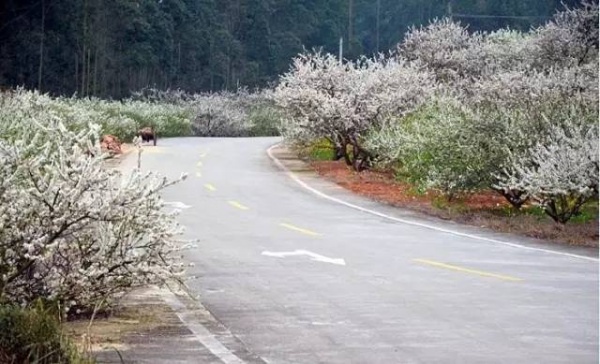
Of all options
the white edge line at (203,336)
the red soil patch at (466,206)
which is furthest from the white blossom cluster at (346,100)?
the white edge line at (203,336)

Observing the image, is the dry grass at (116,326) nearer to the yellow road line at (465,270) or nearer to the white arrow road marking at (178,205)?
the yellow road line at (465,270)

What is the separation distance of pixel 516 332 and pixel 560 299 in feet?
7.34

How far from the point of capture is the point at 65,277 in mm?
9695

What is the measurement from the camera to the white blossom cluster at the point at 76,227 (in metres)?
9.30

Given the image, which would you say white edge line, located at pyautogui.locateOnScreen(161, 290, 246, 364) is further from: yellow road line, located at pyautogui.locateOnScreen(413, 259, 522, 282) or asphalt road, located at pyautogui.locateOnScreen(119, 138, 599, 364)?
yellow road line, located at pyautogui.locateOnScreen(413, 259, 522, 282)

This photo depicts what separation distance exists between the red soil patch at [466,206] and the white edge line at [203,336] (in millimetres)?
8640

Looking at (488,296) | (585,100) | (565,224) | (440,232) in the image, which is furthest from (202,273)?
(585,100)

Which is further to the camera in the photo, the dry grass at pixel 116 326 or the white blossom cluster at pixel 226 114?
the white blossom cluster at pixel 226 114

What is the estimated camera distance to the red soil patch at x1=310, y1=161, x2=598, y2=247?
19.2 m

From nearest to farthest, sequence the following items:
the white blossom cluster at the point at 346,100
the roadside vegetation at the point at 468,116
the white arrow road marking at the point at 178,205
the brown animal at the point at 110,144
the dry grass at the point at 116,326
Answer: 1. the dry grass at the point at 116,326
2. the roadside vegetation at the point at 468,116
3. the white arrow road marking at the point at 178,205
4. the white blossom cluster at the point at 346,100
5. the brown animal at the point at 110,144

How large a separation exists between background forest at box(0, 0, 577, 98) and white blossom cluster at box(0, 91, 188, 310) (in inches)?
1899

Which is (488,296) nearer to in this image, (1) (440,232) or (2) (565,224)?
(1) (440,232)

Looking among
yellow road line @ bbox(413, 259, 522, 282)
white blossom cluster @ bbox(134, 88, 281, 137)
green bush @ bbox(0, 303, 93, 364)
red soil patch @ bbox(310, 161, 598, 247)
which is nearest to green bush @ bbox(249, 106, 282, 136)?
white blossom cluster @ bbox(134, 88, 281, 137)

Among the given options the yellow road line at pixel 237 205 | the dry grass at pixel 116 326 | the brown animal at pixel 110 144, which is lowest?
the yellow road line at pixel 237 205
